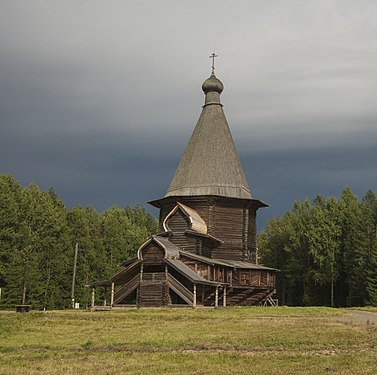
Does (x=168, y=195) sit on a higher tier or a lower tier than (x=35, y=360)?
higher

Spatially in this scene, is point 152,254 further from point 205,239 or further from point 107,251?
point 107,251

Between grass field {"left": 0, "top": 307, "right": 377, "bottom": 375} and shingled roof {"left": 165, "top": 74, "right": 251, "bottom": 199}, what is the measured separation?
18.2 m

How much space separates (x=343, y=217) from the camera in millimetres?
52344

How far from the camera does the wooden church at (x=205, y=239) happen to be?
3406cm

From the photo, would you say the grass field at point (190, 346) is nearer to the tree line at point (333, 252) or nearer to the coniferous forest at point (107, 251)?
the coniferous forest at point (107, 251)

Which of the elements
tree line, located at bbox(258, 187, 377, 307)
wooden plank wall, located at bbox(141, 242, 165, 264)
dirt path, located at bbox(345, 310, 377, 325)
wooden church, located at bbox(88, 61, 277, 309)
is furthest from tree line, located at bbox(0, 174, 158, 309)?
dirt path, located at bbox(345, 310, 377, 325)

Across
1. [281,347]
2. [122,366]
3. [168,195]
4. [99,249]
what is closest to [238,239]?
[168,195]

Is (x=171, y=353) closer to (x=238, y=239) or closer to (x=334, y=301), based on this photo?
(x=238, y=239)

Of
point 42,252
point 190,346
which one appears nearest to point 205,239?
point 42,252

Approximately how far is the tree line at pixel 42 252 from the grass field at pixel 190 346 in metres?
20.5

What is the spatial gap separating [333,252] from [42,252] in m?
26.6

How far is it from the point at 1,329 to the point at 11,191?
3105cm

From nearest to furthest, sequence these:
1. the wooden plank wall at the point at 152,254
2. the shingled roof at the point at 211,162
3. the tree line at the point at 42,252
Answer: the wooden plank wall at the point at 152,254 → the shingled roof at the point at 211,162 → the tree line at the point at 42,252

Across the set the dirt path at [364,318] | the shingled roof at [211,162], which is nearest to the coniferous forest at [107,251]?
the shingled roof at [211,162]
